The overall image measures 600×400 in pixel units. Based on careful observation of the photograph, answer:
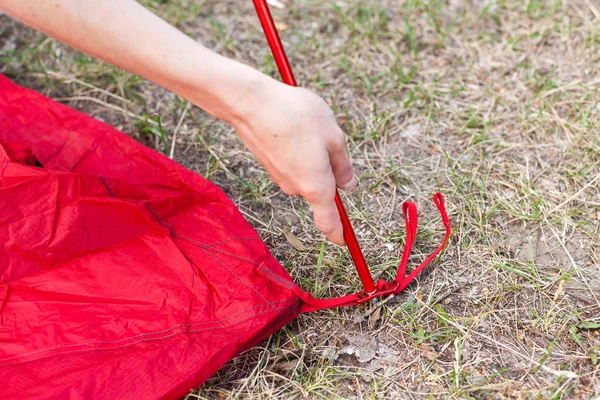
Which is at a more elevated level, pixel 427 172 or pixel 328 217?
pixel 328 217

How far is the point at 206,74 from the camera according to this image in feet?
3.40

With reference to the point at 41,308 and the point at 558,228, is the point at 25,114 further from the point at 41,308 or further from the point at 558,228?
the point at 558,228

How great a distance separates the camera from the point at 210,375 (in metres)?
1.36

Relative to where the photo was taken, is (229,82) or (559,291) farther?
(559,291)

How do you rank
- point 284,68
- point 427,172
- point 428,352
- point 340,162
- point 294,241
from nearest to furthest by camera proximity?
point 340,162 < point 284,68 < point 428,352 < point 294,241 < point 427,172

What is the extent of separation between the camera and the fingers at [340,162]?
3.56 feet

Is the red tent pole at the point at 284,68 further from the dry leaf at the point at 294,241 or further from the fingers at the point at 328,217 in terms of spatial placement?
the dry leaf at the point at 294,241

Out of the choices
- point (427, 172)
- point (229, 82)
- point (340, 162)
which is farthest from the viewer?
point (427, 172)

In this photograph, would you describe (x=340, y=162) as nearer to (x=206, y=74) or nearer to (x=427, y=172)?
(x=206, y=74)

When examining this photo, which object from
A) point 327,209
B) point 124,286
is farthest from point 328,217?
point 124,286

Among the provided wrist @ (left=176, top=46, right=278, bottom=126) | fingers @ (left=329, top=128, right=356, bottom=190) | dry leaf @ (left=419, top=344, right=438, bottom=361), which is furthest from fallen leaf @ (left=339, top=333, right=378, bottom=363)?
wrist @ (left=176, top=46, right=278, bottom=126)

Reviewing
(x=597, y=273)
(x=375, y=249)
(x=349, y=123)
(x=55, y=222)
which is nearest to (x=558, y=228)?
(x=597, y=273)

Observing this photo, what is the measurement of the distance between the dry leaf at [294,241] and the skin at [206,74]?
1.99 ft

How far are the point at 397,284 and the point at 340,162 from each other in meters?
0.47
